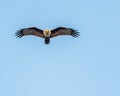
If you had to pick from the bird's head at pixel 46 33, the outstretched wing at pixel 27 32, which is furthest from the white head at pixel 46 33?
the outstretched wing at pixel 27 32

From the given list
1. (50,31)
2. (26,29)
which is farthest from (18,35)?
(50,31)

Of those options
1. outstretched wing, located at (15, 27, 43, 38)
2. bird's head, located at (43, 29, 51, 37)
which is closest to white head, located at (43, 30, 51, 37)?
bird's head, located at (43, 29, 51, 37)

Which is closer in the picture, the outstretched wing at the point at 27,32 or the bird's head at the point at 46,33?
the bird's head at the point at 46,33

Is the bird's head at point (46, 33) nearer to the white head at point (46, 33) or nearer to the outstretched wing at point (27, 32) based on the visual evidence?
the white head at point (46, 33)

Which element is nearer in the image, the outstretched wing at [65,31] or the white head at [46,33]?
the white head at [46,33]

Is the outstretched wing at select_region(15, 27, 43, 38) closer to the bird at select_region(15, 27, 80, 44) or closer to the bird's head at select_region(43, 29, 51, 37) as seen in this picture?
the bird at select_region(15, 27, 80, 44)

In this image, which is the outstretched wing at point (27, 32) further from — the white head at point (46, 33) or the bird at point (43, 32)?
the white head at point (46, 33)

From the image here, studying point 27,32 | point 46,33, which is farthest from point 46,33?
point 27,32

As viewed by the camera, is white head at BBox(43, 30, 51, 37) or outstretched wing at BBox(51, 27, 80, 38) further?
outstretched wing at BBox(51, 27, 80, 38)

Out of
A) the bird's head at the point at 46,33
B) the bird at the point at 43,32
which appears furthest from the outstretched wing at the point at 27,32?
the bird's head at the point at 46,33

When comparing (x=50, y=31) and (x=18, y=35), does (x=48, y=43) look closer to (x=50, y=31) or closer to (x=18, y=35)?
(x=50, y=31)

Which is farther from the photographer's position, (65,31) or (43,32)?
(65,31)

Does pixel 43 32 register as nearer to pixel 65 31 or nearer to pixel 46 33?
pixel 46 33

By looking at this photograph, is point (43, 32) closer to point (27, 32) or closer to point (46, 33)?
point (46, 33)
